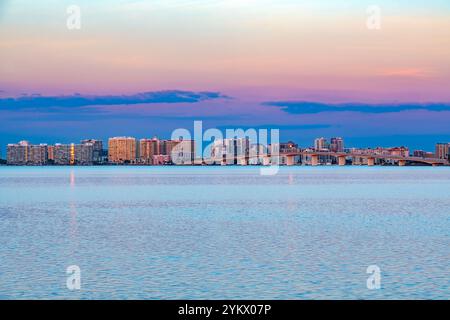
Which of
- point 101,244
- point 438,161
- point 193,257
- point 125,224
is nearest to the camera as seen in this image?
point 193,257

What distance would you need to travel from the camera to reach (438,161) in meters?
146

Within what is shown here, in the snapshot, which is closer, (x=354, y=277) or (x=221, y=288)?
(x=221, y=288)

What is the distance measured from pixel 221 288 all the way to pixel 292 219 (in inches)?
734

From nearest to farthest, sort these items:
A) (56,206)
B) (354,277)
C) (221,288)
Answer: (221,288)
(354,277)
(56,206)

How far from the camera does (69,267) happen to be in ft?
68.8

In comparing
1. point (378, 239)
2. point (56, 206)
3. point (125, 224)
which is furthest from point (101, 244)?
point (56, 206)
